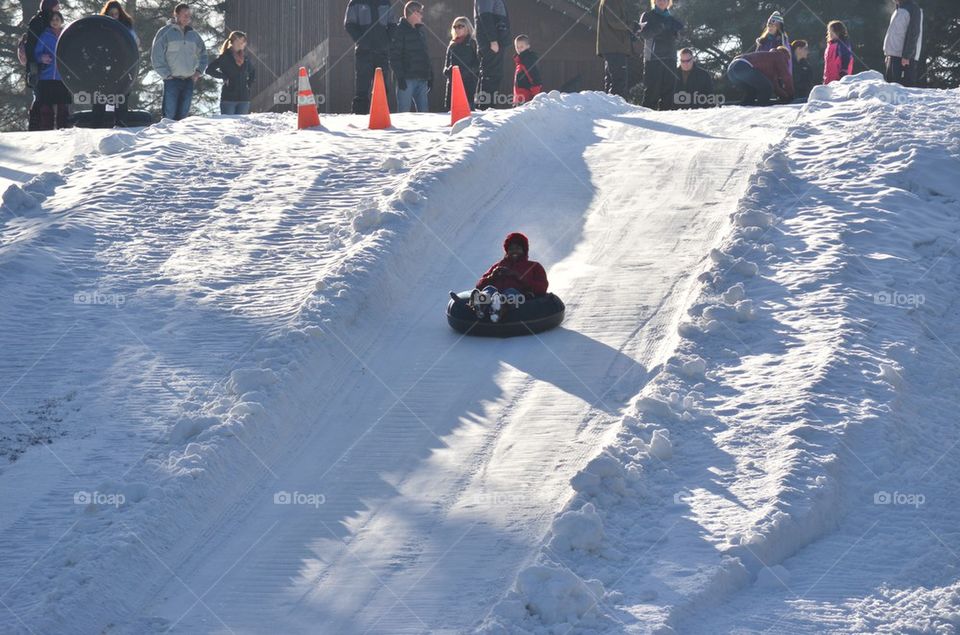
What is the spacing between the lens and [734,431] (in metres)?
9.38

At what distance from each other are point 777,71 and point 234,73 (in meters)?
8.13

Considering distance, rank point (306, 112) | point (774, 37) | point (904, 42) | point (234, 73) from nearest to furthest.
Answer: point (306, 112), point (904, 42), point (234, 73), point (774, 37)

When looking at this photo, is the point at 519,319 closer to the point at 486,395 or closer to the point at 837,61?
the point at 486,395

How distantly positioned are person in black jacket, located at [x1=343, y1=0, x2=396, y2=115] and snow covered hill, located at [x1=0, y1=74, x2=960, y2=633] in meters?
5.05

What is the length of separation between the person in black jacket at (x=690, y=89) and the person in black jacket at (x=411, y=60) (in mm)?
3962

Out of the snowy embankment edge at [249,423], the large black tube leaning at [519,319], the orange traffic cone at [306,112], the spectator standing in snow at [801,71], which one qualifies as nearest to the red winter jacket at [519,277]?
the large black tube leaning at [519,319]

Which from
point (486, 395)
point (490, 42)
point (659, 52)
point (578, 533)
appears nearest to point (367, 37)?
Result: point (490, 42)

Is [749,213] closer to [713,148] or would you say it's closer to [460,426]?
[713,148]

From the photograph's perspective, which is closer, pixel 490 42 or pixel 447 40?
pixel 490 42

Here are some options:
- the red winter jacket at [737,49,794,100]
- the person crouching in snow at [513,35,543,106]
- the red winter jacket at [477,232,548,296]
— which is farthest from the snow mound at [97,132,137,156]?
the red winter jacket at [737,49,794,100]

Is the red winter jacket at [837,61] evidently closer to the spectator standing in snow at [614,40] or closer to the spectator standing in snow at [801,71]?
the spectator standing in snow at [801,71]

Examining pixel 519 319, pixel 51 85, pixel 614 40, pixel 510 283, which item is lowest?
pixel 519 319

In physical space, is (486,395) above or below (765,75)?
below

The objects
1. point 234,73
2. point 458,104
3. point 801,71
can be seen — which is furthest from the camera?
point 801,71
